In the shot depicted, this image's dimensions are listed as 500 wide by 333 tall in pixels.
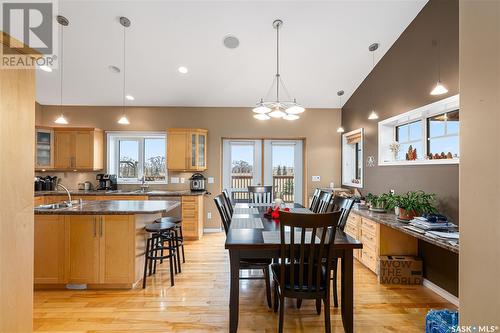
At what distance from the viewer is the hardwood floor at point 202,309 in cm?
214

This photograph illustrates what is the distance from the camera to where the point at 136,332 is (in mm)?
2070

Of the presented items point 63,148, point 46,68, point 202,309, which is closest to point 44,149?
point 63,148

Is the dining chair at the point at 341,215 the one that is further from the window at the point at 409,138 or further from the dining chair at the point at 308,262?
the window at the point at 409,138

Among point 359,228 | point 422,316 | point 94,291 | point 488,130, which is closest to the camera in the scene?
point 488,130

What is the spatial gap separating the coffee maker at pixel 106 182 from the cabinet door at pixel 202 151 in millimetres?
1848

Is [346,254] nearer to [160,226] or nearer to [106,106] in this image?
[160,226]

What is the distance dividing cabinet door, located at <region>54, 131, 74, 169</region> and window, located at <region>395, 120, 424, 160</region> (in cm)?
593

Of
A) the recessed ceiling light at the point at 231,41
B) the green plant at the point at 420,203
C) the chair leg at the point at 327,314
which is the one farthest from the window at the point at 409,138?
the recessed ceiling light at the point at 231,41

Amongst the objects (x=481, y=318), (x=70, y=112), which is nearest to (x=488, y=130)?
(x=481, y=318)

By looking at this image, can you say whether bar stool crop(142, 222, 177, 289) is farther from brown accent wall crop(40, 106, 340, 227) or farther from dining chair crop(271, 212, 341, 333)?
brown accent wall crop(40, 106, 340, 227)

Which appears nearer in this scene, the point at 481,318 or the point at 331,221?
the point at 481,318

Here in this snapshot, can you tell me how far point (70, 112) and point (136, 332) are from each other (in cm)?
499

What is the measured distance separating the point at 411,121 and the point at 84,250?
437 cm

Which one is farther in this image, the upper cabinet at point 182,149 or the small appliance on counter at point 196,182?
the small appliance on counter at point 196,182
